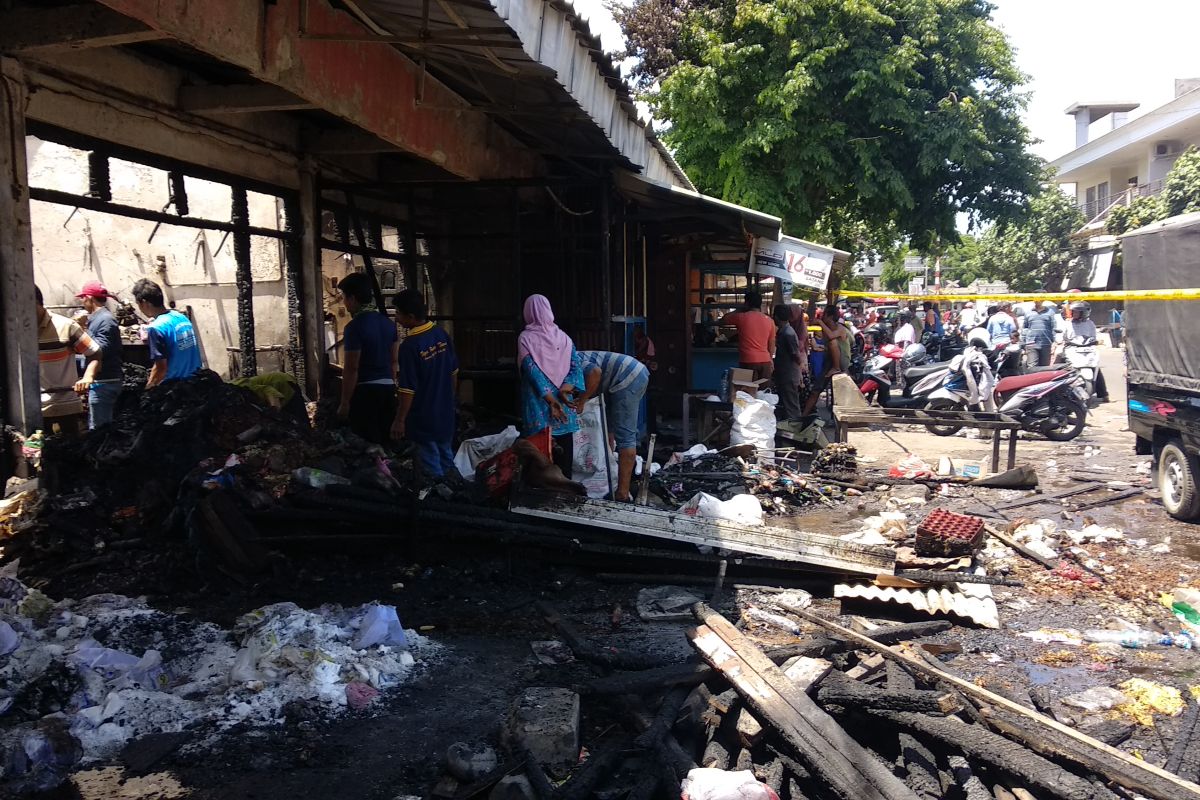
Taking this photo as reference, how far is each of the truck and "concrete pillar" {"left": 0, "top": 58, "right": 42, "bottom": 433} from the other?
8.12m

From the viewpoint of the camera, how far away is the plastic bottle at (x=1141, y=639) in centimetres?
447

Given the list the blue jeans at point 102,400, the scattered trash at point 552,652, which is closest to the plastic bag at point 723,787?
the scattered trash at point 552,652

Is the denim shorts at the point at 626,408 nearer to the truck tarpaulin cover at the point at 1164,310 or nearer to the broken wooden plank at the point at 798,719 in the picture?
the broken wooden plank at the point at 798,719

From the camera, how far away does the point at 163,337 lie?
616cm

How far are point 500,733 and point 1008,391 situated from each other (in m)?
9.88

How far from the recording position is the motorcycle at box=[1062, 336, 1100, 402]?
1355 centimetres

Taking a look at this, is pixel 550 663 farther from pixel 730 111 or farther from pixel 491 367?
pixel 730 111

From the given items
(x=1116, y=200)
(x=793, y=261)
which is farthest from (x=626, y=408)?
(x=1116, y=200)

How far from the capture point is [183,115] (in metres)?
6.15

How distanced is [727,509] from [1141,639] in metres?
2.82

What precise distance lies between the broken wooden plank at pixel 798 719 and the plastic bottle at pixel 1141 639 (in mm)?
2313

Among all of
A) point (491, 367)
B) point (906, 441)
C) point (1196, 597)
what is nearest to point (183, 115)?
point (491, 367)

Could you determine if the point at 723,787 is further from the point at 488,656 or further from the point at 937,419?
the point at 937,419

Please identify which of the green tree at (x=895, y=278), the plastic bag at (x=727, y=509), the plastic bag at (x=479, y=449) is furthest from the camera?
the green tree at (x=895, y=278)
